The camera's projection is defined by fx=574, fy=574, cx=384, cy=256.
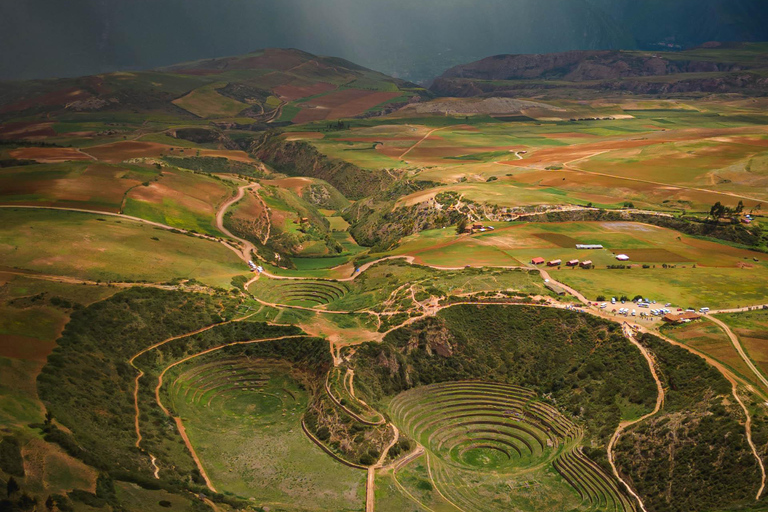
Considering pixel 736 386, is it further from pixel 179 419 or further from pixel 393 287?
pixel 179 419

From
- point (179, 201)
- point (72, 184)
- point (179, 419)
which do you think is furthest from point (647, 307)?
point (72, 184)

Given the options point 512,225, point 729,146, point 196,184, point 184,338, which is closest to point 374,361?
point 184,338

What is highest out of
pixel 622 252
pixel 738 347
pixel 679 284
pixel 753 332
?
pixel 679 284

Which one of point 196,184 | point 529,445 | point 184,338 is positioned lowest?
point 529,445

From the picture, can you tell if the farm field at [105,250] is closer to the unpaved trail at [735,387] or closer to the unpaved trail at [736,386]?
the unpaved trail at [735,387]

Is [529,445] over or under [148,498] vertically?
under

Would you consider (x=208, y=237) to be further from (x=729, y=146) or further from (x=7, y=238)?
(x=729, y=146)

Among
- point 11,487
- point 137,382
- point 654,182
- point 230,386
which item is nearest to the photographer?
point 11,487
